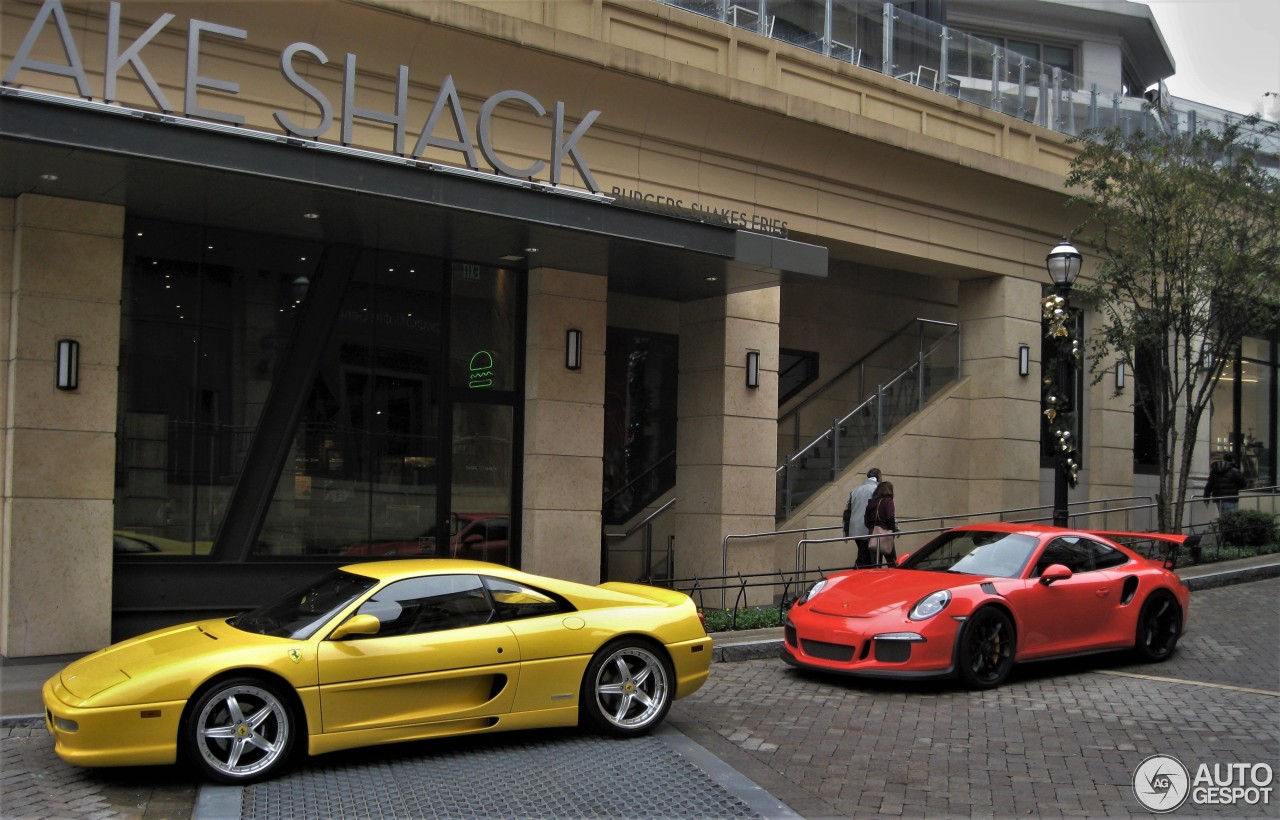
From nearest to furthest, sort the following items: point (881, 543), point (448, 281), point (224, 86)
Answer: point (224, 86), point (448, 281), point (881, 543)

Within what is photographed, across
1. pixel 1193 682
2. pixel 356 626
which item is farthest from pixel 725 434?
pixel 356 626

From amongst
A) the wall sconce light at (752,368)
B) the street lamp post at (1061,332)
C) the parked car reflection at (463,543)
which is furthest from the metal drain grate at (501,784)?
the street lamp post at (1061,332)

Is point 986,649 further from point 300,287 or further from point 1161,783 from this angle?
point 300,287

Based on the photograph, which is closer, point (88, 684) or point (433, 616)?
point (88, 684)

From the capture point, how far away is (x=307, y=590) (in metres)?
8.10

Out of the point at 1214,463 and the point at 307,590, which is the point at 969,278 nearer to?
the point at 1214,463

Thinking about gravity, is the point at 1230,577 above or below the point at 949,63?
below

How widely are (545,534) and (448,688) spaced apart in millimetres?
6477

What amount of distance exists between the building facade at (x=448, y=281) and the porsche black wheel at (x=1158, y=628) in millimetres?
5292

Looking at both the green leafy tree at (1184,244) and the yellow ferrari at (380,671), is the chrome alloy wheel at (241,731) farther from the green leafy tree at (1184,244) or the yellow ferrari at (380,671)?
the green leafy tree at (1184,244)

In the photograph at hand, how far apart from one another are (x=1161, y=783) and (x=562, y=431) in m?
8.61

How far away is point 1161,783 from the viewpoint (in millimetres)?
6926

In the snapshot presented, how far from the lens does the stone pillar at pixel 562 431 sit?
13898 mm

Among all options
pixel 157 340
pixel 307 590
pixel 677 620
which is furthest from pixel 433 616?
pixel 157 340
